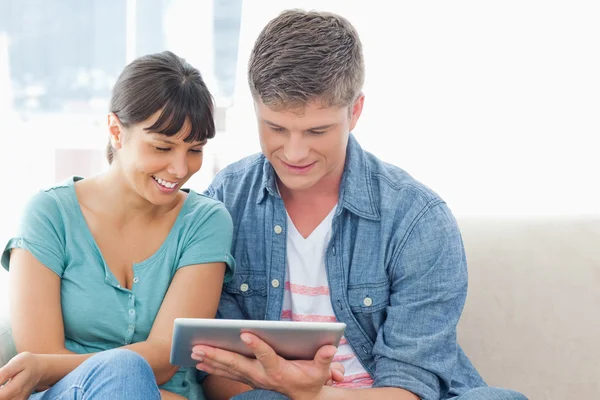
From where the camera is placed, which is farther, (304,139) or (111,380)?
(304,139)

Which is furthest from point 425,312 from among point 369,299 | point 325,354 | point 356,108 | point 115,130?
point 115,130

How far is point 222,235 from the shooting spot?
5.43ft

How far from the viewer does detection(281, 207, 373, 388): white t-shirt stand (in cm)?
169

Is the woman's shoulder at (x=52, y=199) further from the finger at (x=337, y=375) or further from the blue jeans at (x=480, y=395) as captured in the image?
the finger at (x=337, y=375)

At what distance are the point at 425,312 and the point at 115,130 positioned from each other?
0.73 m

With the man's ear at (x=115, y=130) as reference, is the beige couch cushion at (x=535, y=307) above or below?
below

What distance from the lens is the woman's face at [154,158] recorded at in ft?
5.08

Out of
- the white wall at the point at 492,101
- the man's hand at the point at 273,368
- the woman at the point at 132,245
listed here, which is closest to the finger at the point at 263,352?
the man's hand at the point at 273,368

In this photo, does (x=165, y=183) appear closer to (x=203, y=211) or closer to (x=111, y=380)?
(x=203, y=211)

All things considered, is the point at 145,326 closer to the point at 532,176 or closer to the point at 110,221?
the point at 110,221

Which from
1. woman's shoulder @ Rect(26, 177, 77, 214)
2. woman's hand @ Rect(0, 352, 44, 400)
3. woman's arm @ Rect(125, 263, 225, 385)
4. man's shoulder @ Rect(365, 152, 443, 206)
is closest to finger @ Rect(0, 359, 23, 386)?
woman's hand @ Rect(0, 352, 44, 400)

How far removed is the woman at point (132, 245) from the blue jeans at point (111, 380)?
0.39 ft

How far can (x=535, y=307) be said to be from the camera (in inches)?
75.7

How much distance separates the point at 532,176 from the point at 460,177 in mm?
243
